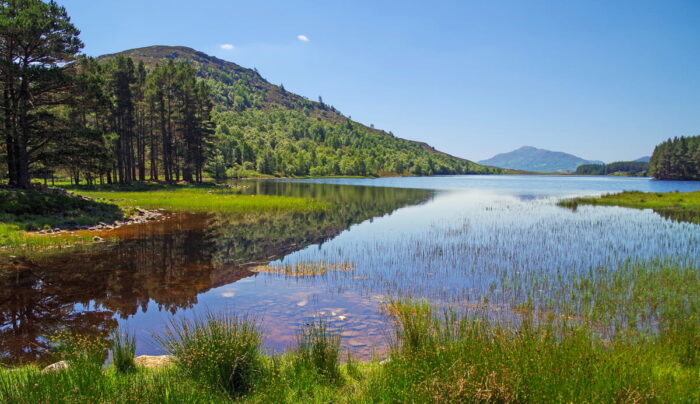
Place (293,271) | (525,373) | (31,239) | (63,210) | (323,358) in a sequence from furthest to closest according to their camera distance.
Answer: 1. (63,210)
2. (31,239)
3. (293,271)
4. (323,358)
5. (525,373)

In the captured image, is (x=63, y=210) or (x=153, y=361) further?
(x=63, y=210)

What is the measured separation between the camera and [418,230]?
29531mm

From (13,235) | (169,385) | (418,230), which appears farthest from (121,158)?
(169,385)

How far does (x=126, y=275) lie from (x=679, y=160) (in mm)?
200024

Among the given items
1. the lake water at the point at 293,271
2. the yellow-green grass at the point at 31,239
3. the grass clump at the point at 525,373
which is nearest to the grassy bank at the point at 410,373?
the grass clump at the point at 525,373

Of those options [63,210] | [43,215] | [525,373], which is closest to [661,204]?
[525,373]

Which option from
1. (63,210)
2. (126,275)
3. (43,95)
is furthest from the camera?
(43,95)

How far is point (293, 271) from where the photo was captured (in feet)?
57.9

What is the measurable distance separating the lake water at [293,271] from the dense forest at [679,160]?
533 ft

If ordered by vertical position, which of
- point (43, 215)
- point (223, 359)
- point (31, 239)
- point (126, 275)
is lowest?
point (126, 275)

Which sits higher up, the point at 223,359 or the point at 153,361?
the point at 223,359

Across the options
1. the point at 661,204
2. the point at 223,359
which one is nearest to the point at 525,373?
the point at 223,359

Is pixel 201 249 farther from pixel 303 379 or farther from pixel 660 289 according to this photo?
pixel 660 289

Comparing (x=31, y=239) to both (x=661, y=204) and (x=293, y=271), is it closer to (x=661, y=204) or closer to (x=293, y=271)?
(x=293, y=271)
